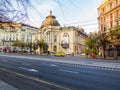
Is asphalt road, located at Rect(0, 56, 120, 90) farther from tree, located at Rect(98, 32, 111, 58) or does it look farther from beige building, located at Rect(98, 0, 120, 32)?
beige building, located at Rect(98, 0, 120, 32)

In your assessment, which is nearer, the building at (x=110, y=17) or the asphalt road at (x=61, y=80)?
the asphalt road at (x=61, y=80)

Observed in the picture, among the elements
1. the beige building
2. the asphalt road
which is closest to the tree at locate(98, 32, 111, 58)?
the beige building

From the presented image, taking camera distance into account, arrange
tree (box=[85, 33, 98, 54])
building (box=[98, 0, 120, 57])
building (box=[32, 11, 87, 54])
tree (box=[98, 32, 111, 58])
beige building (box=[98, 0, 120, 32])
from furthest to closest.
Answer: building (box=[32, 11, 87, 54]) < beige building (box=[98, 0, 120, 32]) < tree (box=[85, 33, 98, 54]) < building (box=[98, 0, 120, 57]) < tree (box=[98, 32, 111, 58])

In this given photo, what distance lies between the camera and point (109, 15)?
65375 millimetres

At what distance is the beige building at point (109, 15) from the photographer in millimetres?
61138

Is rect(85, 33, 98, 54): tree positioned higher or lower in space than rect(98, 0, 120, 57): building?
lower

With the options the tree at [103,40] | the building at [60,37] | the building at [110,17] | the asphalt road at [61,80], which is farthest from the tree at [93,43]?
the asphalt road at [61,80]

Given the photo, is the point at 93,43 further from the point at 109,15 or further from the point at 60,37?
the point at 60,37

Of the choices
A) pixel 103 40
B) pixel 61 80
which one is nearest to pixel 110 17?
pixel 103 40

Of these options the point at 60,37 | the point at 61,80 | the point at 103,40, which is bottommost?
the point at 61,80

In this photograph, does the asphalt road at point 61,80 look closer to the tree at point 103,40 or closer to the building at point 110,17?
the tree at point 103,40

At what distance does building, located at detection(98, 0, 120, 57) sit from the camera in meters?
59.3

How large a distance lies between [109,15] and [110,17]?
0.72 m

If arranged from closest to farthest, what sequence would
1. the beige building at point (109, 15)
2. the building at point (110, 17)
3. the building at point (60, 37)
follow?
the building at point (110, 17)
the beige building at point (109, 15)
the building at point (60, 37)
